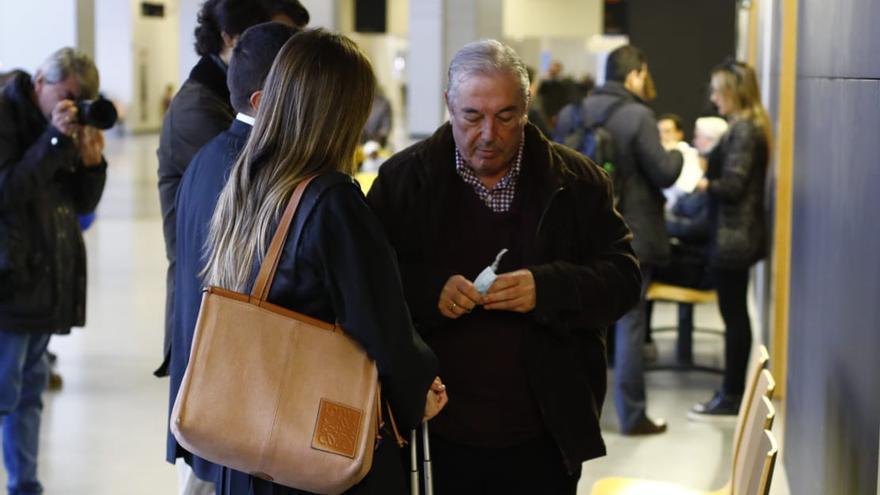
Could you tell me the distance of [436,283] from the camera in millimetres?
2902

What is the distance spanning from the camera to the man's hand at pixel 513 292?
286cm

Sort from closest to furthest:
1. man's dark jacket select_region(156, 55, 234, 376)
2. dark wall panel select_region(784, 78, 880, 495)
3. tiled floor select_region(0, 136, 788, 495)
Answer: dark wall panel select_region(784, 78, 880, 495)
man's dark jacket select_region(156, 55, 234, 376)
tiled floor select_region(0, 136, 788, 495)

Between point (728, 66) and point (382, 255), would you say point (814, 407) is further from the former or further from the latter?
point (728, 66)

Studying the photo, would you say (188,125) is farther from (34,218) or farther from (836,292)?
(836,292)

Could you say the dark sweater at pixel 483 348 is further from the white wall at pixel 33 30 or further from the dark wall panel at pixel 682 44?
the dark wall panel at pixel 682 44

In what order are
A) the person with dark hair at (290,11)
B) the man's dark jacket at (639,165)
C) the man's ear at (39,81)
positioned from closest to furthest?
the person with dark hair at (290,11) < the man's ear at (39,81) < the man's dark jacket at (639,165)

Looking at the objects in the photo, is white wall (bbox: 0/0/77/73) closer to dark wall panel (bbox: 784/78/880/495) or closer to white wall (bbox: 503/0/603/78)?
dark wall panel (bbox: 784/78/880/495)

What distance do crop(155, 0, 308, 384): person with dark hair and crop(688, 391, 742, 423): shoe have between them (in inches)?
152

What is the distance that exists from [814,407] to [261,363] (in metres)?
2.14

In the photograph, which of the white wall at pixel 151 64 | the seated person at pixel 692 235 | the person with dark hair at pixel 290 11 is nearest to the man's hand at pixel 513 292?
the person with dark hair at pixel 290 11

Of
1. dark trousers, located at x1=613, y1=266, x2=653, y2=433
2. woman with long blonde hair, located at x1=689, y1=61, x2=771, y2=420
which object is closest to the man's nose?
dark trousers, located at x1=613, y1=266, x2=653, y2=433

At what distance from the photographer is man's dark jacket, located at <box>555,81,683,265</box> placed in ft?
20.7

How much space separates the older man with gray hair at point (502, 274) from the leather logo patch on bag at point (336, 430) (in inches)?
19.2

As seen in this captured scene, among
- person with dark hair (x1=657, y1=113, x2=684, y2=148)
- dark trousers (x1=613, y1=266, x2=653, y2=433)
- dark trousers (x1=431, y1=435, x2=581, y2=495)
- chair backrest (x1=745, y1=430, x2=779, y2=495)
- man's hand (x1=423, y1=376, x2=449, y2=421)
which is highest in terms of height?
person with dark hair (x1=657, y1=113, x2=684, y2=148)
